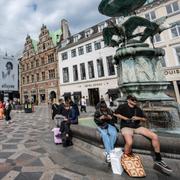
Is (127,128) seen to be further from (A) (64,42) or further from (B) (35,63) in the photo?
(B) (35,63)

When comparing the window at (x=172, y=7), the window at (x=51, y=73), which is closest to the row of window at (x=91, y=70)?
the window at (x=51, y=73)

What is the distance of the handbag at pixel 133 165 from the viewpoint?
347 cm

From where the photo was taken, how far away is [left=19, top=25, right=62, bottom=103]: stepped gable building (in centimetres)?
3784

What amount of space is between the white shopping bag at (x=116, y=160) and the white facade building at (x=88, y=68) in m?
23.4

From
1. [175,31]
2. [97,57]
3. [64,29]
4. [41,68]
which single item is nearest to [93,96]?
[97,57]

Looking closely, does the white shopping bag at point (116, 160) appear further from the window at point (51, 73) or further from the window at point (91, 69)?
the window at point (51, 73)

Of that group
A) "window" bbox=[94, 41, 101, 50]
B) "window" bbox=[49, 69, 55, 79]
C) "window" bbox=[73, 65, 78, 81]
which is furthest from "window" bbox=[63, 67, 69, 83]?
"window" bbox=[94, 41, 101, 50]

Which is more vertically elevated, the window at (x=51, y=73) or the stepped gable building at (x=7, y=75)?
the window at (x=51, y=73)

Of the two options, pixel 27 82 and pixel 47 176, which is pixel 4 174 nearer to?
pixel 47 176

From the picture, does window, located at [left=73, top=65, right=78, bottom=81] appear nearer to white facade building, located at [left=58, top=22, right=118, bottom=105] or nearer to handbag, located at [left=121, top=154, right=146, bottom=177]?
white facade building, located at [left=58, top=22, right=118, bottom=105]

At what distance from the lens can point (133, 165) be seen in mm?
3572

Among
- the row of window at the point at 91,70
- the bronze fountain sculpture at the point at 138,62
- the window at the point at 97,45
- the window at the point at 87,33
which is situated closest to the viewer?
the bronze fountain sculpture at the point at 138,62

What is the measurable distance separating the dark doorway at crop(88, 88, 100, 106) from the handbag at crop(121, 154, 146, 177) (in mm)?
26817

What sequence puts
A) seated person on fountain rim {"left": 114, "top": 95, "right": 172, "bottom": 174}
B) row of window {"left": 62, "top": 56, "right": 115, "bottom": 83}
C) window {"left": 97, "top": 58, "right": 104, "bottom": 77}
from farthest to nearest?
window {"left": 97, "top": 58, "right": 104, "bottom": 77}, row of window {"left": 62, "top": 56, "right": 115, "bottom": 83}, seated person on fountain rim {"left": 114, "top": 95, "right": 172, "bottom": 174}
